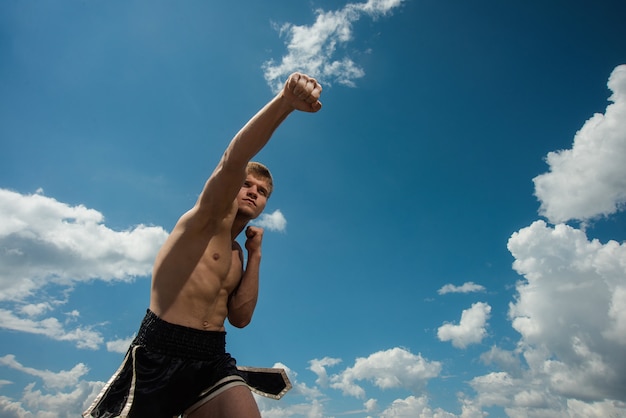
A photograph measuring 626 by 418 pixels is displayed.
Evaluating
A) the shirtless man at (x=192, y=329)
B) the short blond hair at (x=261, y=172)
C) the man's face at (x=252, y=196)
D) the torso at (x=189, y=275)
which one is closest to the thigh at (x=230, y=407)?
the shirtless man at (x=192, y=329)

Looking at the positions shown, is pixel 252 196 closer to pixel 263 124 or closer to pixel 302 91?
pixel 263 124

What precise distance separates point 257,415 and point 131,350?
4.52 ft

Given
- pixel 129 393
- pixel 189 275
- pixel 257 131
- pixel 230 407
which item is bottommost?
pixel 230 407

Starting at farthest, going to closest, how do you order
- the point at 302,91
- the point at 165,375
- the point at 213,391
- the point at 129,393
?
1. the point at 213,391
2. the point at 165,375
3. the point at 129,393
4. the point at 302,91

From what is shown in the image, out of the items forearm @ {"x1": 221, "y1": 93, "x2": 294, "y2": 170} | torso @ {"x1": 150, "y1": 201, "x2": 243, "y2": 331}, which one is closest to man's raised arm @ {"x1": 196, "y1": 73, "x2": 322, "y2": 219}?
forearm @ {"x1": 221, "y1": 93, "x2": 294, "y2": 170}

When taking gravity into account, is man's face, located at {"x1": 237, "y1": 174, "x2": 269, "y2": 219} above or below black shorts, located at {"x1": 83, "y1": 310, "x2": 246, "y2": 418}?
above

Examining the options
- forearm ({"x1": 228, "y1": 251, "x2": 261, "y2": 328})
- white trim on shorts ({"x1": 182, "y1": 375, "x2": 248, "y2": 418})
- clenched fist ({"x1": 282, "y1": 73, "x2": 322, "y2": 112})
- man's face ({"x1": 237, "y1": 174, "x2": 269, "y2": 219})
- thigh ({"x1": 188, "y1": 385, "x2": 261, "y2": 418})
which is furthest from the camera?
man's face ({"x1": 237, "y1": 174, "x2": 269, "y2": 219})

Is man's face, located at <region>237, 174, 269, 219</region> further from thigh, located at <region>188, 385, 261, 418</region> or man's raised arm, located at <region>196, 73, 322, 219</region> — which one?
thigh, located at <region>188, 385, 261, 418</region>

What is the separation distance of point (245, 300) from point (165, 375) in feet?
3.48

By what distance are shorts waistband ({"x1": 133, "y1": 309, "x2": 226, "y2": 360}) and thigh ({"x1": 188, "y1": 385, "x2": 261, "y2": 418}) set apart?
0.42 meters

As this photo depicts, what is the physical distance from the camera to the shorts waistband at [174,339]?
156 inches

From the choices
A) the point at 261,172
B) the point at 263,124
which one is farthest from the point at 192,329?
the point at 263,124

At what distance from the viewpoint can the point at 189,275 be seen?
4020 mm

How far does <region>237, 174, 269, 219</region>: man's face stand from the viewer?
4.66 meters
